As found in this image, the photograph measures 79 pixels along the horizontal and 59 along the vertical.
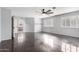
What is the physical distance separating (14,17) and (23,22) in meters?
0.29

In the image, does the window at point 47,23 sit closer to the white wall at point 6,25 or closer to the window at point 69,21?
the window at point 69,21

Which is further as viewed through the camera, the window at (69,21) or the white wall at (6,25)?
the window at (69,21)

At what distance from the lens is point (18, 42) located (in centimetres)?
348

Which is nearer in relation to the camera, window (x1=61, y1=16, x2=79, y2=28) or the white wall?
the white wall

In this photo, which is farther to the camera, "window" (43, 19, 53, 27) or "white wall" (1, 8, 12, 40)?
"window" (43, 19, 53, 27)

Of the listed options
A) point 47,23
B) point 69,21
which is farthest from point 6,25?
point 69,21

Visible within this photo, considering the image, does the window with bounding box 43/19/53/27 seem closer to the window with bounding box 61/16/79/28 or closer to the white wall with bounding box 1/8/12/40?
the window with bounding box 61/16/79/28

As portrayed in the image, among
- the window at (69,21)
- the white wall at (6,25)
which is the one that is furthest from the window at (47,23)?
the white wall at (6,25)

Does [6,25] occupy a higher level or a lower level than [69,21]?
lower

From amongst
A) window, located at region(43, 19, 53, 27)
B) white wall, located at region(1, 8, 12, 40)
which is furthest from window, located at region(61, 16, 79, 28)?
white wall, located at region(1, 8, 12, 40)

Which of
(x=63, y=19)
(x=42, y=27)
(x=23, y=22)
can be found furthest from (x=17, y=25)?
(x=63, y=19)

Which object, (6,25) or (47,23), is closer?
(6,25)

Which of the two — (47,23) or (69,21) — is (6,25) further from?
(69,21)
